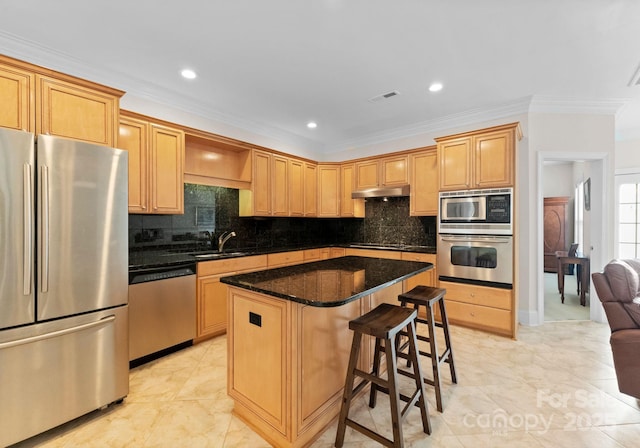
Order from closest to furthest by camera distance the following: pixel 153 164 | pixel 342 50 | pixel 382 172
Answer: pixel 342 50 < pixel 153 164 < pixel 382 172

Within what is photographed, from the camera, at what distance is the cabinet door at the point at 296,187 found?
15.2 ft

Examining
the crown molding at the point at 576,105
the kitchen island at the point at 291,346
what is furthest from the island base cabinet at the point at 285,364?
the crown molding at the point at 576,105

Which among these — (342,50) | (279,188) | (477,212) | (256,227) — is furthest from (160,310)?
(477,212)

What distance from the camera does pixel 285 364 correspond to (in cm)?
163

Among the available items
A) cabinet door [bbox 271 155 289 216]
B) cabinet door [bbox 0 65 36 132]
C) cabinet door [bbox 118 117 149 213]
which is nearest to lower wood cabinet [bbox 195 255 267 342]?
cabinet door [bbox 118 117 149 213]

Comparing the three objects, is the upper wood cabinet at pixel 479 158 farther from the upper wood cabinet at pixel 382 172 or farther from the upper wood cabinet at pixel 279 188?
the upper wood cabinet at pixel 279 188

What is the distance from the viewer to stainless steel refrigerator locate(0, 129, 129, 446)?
1.64 m

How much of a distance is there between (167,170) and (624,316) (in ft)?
14.1

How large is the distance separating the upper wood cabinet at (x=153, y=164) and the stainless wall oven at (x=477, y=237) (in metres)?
3.26

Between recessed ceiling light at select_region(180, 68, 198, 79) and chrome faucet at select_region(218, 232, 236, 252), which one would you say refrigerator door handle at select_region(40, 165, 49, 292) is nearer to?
recessed ceiling light at select_region(180, 68, 198, 79)

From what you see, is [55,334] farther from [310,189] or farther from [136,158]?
[310,189]

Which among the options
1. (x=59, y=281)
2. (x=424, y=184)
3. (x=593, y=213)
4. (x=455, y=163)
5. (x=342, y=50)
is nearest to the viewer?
(x=59, y=281)

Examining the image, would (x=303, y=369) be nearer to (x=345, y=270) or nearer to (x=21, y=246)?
(x=345, y=270)

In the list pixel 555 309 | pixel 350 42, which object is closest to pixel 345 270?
pixel 350 42
